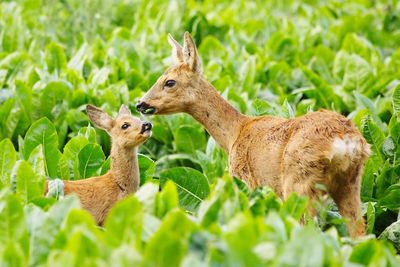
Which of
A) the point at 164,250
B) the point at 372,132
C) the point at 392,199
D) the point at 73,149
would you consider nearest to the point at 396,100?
the point at 372,132

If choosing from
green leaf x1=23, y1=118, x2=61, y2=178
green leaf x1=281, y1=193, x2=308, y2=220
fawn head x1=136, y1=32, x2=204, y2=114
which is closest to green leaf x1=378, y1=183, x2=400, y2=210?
fawn head x1=136, y1=32, x2=204, y2=114

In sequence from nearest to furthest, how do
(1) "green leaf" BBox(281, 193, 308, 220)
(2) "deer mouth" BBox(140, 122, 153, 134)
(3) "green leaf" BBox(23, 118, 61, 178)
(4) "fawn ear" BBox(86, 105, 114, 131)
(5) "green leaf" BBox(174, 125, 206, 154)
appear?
1. (1) "green leaf" BBox(281, 193, 308, 220)
2. (2) "deer mouth" BBox(140, 122, 153, 134)
3. (4) "fawn ear" BBox(86, 105, 114, 131)
4. (3) "green leaf" BBox(23, 118, 61, 178)
5. (5) "green leaf" BBox(174, 125, 206, 154)

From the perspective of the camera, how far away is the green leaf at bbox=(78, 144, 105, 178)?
23.3 feet

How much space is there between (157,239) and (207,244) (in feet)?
0.93

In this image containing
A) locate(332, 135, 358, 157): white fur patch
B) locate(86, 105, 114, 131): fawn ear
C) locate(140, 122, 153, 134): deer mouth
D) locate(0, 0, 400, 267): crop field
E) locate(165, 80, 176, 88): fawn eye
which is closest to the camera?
locate(0, 0, 400, 267): crop field

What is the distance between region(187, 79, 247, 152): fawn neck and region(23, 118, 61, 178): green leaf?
3.34ft

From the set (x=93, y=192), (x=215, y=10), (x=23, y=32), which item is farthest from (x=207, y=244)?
(x=215, y=10)

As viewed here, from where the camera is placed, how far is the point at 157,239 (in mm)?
3955

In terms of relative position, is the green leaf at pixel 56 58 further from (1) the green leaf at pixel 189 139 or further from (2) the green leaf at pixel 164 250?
(2) the green leaf at pixel 164 250

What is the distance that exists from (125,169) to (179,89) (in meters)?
0.82

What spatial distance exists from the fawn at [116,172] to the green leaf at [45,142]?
363 millimetres

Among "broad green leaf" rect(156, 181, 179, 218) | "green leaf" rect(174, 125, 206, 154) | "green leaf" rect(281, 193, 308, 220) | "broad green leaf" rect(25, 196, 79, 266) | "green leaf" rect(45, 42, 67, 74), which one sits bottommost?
"green leaf" rect(174, 125, 206, 154)

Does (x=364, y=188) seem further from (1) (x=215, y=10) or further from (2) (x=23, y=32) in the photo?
(1) (x=215, y=10)

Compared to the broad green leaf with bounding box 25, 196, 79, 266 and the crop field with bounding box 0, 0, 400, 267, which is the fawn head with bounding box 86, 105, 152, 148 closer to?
the crop field with bounding box 0, 0, 400, 267
